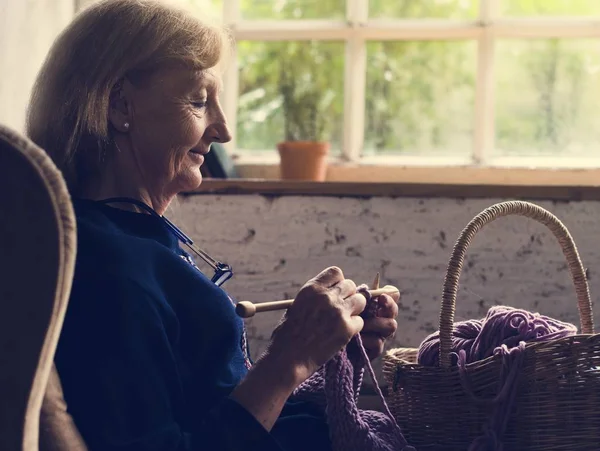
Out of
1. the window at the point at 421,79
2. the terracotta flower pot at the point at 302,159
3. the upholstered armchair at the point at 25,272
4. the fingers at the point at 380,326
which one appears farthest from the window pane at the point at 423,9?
the upholstered armchair at the point at 25,272

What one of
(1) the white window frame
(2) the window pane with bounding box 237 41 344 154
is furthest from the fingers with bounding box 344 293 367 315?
(2) the window pane with bounding box 237 41 344 154

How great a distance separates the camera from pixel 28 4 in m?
2.20

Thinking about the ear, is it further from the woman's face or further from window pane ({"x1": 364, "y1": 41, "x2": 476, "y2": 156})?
window pane ({"x1": 364, "y1": 41, "x2": 476, "y2": 156})

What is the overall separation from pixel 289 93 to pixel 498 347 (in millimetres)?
1534

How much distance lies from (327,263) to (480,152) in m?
0.61

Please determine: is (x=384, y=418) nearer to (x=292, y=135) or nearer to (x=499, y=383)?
(x=499, y=383)

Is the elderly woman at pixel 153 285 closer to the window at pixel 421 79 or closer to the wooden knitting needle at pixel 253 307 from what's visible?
the wooden knitting needle at pixel 253 307

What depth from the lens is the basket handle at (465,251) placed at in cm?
135

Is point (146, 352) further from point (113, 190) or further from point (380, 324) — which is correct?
point (380, 324)

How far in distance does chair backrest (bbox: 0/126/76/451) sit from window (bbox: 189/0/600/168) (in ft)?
6.00

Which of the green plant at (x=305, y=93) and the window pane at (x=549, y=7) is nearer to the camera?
the window pane at (x=549, y=7)

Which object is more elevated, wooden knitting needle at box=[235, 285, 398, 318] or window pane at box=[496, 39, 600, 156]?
window pane at box=[496, 39, 600, 156]

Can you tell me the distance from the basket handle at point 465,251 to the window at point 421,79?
101 cm

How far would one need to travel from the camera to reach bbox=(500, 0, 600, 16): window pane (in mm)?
2551
